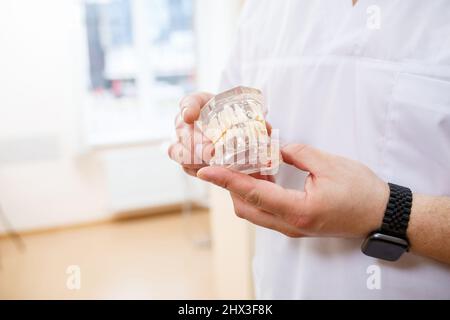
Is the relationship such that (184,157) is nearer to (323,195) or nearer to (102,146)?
(323,195)

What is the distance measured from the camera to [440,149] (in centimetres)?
46

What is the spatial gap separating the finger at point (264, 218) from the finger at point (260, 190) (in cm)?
4

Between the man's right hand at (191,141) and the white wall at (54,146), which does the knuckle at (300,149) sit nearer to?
the man's right hand at (191,141)

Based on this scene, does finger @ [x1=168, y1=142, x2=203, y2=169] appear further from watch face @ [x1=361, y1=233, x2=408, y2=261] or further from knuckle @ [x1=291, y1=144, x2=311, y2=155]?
watch face @ [x1=361, y1=233, x2=408, y2=261]

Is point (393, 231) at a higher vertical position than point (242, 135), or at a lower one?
lower

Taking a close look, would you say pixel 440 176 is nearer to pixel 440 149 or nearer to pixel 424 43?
pixel 440 149

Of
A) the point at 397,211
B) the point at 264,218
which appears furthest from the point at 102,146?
the point at 397,211

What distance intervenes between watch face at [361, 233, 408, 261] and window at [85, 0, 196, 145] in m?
2.50

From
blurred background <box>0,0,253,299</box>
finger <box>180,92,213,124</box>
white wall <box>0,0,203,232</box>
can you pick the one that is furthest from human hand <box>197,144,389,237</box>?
white wall <box>0,0,203,232</box>

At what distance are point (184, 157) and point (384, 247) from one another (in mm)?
308

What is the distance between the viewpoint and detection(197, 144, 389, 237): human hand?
0.44 meters

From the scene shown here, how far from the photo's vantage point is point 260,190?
1.47 feet

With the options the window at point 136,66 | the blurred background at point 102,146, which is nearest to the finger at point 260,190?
the blurred background at point 102,146
